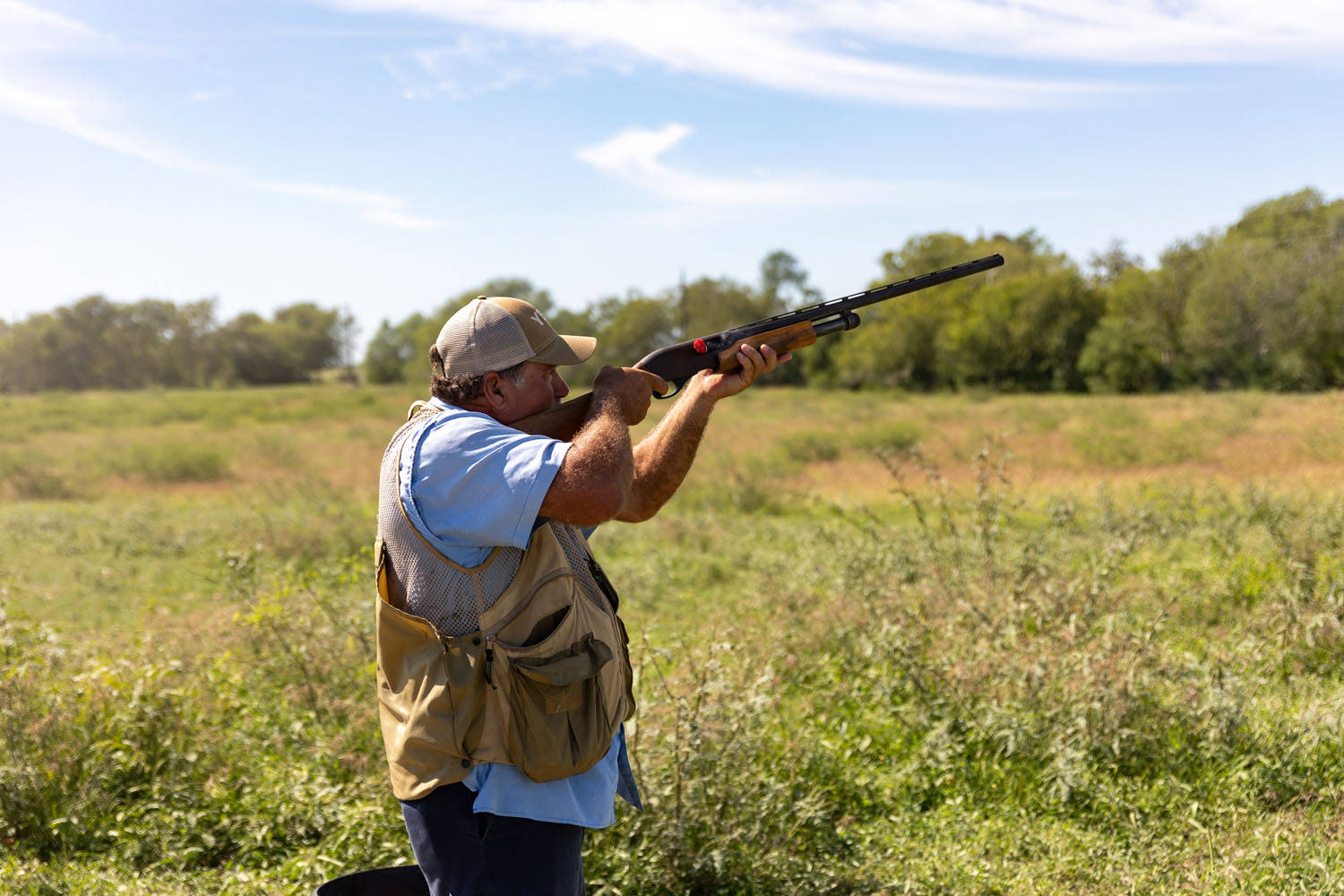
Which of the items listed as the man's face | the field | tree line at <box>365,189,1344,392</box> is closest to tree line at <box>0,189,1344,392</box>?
tree line at <box>365,189,1344,392</box>

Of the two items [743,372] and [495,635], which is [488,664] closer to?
[495,635]

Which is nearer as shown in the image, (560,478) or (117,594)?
(560,478)

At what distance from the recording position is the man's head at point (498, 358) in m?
2.35

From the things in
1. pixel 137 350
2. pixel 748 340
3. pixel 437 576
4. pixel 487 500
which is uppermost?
pixel 137 350

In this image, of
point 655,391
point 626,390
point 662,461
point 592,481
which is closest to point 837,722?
point 655,391

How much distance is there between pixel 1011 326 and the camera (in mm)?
52156

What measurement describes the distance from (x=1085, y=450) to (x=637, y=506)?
17.7 m

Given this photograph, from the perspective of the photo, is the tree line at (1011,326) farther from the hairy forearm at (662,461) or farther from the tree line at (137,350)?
the hairy forearm at (662,461)

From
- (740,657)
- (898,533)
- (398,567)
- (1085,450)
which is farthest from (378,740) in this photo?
(1085,450)

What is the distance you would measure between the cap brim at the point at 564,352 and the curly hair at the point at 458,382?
57 mm

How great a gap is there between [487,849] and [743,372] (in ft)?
5.22

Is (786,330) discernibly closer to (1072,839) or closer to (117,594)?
(1072,839)

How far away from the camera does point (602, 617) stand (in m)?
2.38

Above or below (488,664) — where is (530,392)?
above
